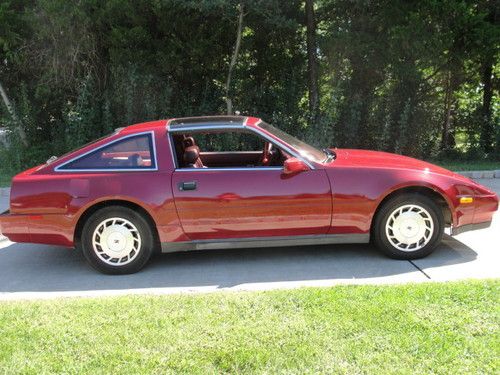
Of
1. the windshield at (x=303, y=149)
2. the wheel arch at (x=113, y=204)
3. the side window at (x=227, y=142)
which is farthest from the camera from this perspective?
the side window at (x=227, y=142)

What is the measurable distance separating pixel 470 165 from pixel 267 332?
859 centimetres

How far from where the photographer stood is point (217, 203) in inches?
194

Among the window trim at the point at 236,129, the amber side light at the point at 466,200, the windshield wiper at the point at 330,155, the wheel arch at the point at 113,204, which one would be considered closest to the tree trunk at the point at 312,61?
the windshield wiper at the point at 330,155

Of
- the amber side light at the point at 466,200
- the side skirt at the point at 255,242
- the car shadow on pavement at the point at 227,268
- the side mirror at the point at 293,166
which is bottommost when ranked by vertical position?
the car shadow on pavement at the point at 227,268

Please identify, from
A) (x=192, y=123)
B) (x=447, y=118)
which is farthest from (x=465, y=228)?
(x=447, y=118)

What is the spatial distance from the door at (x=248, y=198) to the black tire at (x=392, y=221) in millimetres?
532

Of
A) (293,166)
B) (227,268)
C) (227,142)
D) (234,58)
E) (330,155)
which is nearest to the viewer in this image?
(293,166)

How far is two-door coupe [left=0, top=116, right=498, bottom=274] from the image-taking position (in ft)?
16.2

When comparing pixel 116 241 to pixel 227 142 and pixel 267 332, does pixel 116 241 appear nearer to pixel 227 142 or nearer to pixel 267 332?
pixel 267 332

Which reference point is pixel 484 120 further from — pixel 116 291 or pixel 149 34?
pixel 116 291

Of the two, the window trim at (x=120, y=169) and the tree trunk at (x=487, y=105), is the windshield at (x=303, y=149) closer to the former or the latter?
the window trim at (x=120, y=169)

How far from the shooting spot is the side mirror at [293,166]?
489 centimetres

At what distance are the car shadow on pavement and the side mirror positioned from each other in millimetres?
941

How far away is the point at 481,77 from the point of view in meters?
11.9
